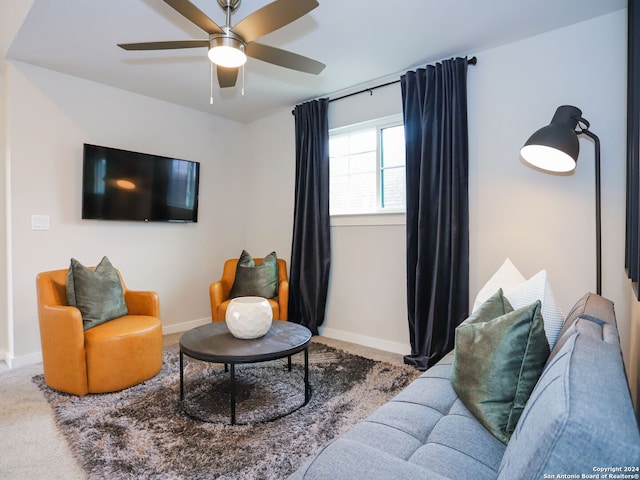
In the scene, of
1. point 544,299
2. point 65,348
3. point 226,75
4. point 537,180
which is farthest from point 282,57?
point 65,348

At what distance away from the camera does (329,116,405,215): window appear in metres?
3.43

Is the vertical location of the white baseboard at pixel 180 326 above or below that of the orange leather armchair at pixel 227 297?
below

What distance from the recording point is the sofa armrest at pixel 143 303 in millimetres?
2951

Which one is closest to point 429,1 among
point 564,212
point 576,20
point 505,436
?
point 576,20

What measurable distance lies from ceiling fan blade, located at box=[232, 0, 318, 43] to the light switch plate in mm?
2548

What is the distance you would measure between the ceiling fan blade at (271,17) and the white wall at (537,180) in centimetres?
178

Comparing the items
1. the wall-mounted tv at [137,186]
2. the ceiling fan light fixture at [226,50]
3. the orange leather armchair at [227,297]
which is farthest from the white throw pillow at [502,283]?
the wall-mounted tv at [137,186]

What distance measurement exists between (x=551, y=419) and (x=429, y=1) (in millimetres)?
2447

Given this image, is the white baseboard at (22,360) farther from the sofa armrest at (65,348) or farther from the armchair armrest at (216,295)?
the armchair armrest at (216,295)

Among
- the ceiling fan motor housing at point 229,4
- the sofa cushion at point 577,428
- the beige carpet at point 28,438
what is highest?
the ceiling fan motor housing at point 229,4

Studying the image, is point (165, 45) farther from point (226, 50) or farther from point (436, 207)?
point (436, 207)

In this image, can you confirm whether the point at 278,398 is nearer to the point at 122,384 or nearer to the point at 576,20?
the point at 122,384

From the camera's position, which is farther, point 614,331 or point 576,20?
point 576,20

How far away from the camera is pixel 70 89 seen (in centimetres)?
332
